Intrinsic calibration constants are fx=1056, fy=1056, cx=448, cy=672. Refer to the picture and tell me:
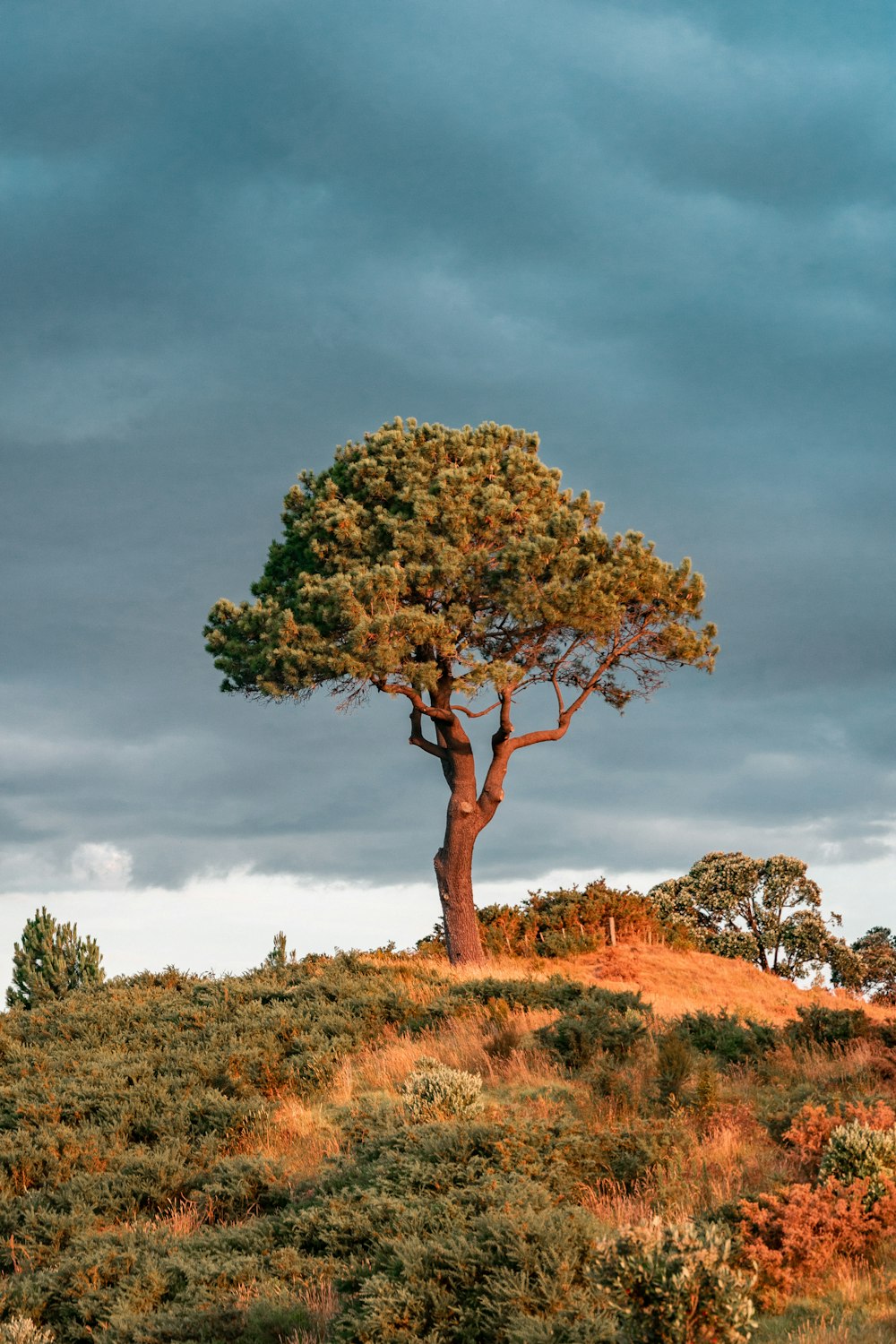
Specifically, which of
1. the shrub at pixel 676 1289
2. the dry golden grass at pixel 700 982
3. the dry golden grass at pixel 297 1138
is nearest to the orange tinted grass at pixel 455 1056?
the dry golden grass at pixel 297 1138

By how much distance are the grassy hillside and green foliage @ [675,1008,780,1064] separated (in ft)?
0.18

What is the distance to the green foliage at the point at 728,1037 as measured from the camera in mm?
14789

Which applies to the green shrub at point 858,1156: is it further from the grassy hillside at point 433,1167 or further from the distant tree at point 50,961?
the distant tree at point 50,961

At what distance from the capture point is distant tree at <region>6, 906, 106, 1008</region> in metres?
28.1

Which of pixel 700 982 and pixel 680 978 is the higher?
pixel 680 978

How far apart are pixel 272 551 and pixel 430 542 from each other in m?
5.76

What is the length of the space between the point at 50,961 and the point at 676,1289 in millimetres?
25742

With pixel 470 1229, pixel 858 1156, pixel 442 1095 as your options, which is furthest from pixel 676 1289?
pixel 442 1095

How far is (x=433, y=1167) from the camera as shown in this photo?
938 cm

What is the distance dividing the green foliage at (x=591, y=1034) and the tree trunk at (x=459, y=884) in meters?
9.44

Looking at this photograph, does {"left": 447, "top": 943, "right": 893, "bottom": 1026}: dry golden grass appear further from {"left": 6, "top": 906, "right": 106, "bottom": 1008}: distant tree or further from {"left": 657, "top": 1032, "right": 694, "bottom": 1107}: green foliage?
{"left": 6, "top": 906, "right": 106, "bottom": 1008}: distant tree

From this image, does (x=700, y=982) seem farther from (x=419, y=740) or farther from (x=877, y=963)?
(x=877, y=963)

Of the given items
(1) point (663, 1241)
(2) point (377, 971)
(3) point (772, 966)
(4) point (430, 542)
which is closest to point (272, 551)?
(4) point (430, 542)

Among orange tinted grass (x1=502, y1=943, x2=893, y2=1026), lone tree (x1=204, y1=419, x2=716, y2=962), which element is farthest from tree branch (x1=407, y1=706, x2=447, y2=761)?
orange tinted grass (x1=502, y1=943, x2=893, y2=1026)
